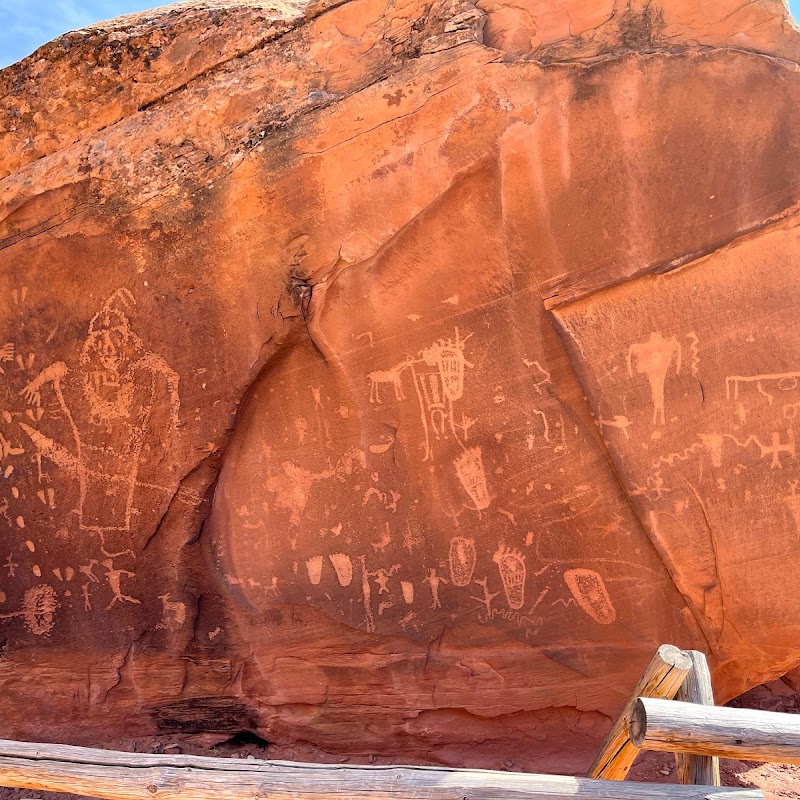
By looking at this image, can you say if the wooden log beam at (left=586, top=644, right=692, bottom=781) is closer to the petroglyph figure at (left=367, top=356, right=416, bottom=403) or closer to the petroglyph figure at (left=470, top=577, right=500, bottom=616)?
the petroglyph figure at (left=470, top=577, right=500, bottom=616)

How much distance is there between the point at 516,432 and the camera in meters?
3.20

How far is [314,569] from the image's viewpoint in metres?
3.43

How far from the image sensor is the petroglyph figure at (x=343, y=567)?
339cm

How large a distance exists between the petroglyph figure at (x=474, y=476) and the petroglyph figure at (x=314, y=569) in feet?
2.55

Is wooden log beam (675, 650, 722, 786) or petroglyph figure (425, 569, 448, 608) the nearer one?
wooden log beam (675, 650, 722, 786)

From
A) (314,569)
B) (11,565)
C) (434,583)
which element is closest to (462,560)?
(434,583)

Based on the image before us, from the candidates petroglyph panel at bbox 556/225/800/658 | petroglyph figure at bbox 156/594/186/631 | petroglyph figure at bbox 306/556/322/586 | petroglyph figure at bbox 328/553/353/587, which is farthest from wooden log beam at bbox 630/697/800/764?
petroglyph figure at bbox 156/594/186/631

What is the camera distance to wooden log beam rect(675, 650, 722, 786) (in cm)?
217

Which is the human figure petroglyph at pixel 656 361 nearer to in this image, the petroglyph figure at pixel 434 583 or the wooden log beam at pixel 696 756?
the wooden log beam at pixel 696 756

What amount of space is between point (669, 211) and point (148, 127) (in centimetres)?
235

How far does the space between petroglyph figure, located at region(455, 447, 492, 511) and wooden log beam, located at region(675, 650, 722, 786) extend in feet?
3.67

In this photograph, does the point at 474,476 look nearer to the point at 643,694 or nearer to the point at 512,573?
the point at 512,573

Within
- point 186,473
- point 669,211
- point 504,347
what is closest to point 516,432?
point 504,347

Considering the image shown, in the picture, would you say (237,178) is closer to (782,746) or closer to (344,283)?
(344,283)
